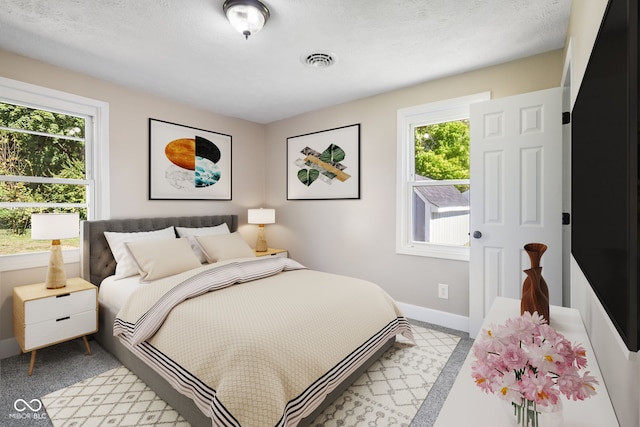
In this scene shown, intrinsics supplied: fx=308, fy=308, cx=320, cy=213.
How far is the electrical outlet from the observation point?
306 cm

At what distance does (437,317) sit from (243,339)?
2273 mm

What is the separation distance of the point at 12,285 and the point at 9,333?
383mm

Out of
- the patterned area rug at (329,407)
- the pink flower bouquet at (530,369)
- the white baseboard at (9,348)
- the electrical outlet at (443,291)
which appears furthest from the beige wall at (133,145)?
the pink flower bouquet at (530,369)

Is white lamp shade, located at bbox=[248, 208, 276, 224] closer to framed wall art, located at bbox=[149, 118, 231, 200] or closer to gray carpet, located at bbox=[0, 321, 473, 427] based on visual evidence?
framed wall art, located at bbox=[149, 118, 231, 200]

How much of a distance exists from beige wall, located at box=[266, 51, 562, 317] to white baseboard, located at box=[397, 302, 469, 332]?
0.04m

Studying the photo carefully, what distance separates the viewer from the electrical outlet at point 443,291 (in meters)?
3.06

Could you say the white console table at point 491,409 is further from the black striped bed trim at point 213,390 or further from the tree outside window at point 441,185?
the tree outside window at point 441,185

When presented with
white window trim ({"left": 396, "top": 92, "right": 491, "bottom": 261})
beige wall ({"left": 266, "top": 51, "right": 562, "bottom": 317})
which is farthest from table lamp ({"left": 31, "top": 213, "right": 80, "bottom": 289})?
white window trim ({"left": 396, "top": 92, "right": 491, "bottom": 261})

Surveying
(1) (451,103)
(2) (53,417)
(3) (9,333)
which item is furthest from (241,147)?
(2) (53,417)

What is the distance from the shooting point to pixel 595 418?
0.83m

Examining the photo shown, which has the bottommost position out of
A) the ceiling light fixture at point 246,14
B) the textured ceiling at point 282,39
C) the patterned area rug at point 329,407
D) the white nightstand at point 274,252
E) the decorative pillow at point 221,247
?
the patterned area rug at point 329,407

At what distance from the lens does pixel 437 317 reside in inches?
122

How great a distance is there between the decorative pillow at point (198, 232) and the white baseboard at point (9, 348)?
1527mm

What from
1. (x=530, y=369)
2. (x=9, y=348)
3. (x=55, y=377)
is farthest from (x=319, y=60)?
(x=9, y=348)
